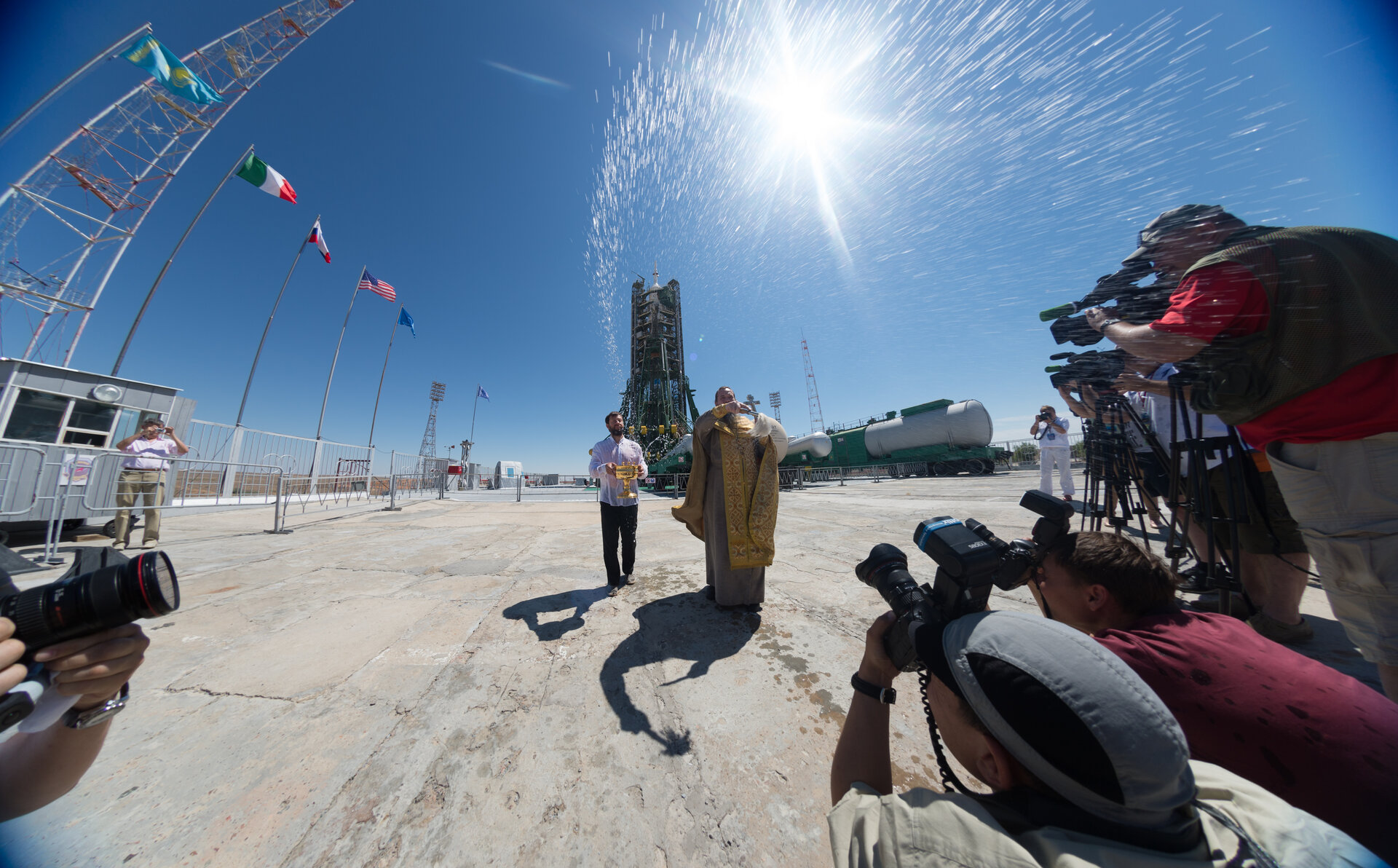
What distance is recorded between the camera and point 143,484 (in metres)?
4.95

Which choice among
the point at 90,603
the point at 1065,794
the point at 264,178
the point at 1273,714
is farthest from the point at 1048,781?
the point at 264,178

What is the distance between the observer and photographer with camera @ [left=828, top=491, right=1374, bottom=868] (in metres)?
0.55

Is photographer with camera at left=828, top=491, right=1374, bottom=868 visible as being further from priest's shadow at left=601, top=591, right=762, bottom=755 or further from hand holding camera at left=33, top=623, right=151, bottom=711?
hand holding camera at left=33, top=623, right=151, bottom=711

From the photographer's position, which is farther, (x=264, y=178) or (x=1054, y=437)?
(x=264, y=178)

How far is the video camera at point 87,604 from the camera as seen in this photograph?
763 millimetres

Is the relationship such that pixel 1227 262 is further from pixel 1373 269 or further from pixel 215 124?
pixel 215 124

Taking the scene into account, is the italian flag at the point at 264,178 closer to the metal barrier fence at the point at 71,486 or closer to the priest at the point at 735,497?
the metal barrier fence at the point at 71,486

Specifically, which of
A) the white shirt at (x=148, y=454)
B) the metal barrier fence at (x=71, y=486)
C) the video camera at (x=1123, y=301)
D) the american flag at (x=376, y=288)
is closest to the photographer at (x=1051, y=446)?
the video camera at (x=1123, y=301)

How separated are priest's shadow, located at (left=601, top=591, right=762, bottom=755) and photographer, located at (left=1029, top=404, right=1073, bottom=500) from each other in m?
6.90

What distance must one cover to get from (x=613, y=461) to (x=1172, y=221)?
3.61 m

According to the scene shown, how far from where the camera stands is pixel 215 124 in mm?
15172

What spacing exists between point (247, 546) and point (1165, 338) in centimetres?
794

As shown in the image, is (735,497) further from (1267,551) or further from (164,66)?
(164,66)

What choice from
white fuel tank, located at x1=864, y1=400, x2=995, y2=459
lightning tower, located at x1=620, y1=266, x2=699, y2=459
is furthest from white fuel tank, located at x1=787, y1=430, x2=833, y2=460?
lightning tower, located at x1=620, y1=266, x2=699, y2=459
